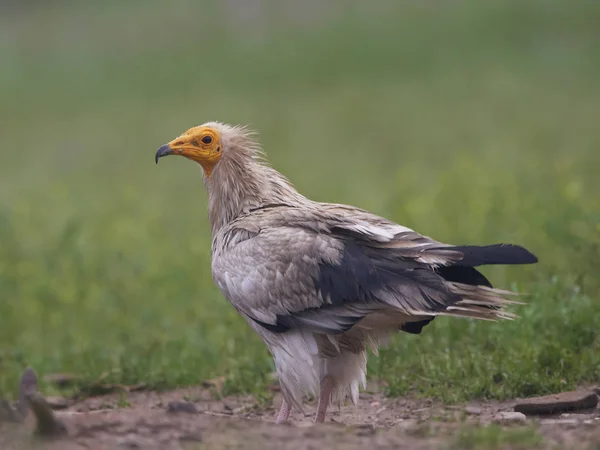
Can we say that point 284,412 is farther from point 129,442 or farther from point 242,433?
point 129,442

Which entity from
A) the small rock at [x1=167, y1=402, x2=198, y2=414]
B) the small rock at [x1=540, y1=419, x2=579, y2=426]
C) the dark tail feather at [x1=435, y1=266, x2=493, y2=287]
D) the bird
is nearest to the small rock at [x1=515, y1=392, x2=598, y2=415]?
the small rock at [x1=540, y1=419, x2=579, y2=426]

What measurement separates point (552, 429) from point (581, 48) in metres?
16.0

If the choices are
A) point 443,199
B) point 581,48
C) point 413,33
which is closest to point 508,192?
point 443,199

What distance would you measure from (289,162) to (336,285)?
9965 millimetres

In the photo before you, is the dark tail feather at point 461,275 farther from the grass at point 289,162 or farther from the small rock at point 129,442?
the small rock at point 129,442

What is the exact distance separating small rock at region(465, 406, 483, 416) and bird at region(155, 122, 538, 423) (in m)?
0.57

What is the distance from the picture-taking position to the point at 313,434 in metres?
4.68

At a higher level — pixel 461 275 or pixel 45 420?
pixel 461 275

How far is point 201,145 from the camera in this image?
657 centimetres

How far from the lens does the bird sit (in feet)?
17.4

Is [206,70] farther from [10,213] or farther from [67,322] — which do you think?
[67,322]

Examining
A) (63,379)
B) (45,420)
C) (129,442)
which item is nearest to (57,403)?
(63,379)

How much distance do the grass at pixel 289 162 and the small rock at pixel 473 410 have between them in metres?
0.19

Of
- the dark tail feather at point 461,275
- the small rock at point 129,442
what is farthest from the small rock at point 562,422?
the small rock at point 129,442
